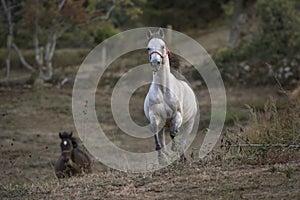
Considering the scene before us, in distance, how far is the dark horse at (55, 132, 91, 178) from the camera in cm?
1132

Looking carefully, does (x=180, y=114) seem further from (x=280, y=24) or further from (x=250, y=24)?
(x=250, y=24)

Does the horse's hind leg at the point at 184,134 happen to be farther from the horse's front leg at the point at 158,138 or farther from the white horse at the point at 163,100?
the horse's front leg at the point at 158,138

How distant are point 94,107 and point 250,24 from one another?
1428 cm

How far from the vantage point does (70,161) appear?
453 inches

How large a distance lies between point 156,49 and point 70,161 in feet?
10.6

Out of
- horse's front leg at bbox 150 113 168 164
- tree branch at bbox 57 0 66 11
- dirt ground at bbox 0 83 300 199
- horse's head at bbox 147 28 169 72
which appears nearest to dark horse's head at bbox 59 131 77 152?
dirt ground at bbox 0 83 300 199

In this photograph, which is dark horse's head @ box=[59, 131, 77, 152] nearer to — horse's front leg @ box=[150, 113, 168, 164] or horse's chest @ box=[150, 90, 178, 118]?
horse's front leg @ box=[150, 113, 168, 164]

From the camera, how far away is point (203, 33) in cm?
4094

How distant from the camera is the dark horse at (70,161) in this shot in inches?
446

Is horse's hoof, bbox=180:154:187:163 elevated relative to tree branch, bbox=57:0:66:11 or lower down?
lower down

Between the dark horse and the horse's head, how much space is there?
2796mm

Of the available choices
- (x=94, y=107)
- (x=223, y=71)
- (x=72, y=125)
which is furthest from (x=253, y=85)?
(x=72, y=125)

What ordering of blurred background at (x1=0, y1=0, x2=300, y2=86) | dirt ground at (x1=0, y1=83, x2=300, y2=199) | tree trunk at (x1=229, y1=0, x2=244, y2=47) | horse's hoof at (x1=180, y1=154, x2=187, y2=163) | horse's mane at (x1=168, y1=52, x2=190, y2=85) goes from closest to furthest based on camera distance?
dirt ground at (x1=0, y1=83, x2=300, y2=199), horse's hoof at (x1=180, y1=154, x2=187, y2=163), horse's mane at (x1=168, y1=52, x2=190, y2=85), blurred background at (x1=0, y1=0, x2=300, y2=86), tree trunk at (x1=229, y1=0, x2=244, y2=47)

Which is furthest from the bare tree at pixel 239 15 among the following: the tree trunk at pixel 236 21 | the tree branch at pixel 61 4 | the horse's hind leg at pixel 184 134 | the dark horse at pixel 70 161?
the horse's hind leg at pixel 184 134
